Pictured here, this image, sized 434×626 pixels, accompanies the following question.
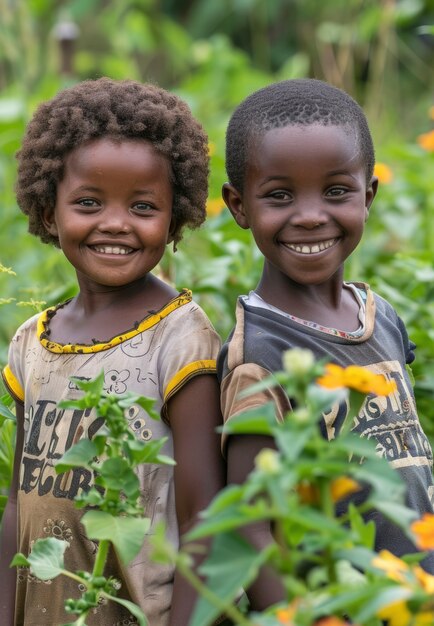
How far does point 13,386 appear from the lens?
211 cm

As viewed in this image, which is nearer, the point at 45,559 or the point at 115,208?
the point at 45,559

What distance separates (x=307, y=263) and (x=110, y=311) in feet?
1.22

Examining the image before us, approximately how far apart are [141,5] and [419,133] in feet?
7.07

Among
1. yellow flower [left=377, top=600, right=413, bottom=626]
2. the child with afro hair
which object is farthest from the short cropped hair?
yellow flower [left=377, top=600, right=413, bottom=626]

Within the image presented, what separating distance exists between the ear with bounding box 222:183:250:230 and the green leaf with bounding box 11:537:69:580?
2.22 ft

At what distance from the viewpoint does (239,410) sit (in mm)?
1786

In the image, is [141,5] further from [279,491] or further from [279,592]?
[279,491]

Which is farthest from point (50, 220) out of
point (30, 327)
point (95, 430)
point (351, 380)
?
point (351, 380)

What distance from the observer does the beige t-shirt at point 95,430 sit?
6.23 feet

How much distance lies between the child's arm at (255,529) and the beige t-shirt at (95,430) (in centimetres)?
14

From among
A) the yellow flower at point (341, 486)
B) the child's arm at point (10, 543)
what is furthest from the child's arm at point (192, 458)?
the yellow flower at point (341, 486)

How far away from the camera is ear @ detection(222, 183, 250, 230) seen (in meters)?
2.02

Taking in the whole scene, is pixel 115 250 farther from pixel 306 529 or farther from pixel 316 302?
pixel 306 529

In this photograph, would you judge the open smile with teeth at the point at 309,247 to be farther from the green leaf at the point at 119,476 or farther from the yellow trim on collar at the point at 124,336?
the green leaf at the point at 119,476
